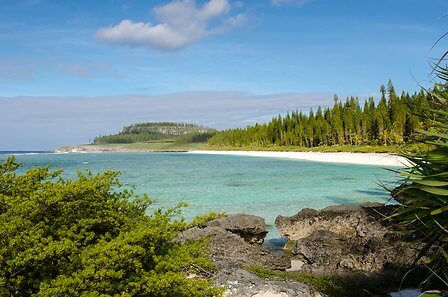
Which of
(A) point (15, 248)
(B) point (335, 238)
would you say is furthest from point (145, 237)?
(B) point (335, 238)

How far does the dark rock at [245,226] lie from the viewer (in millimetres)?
11625

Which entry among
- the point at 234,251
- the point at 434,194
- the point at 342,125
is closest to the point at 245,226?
the point at 234,251

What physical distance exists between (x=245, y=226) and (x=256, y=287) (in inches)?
195

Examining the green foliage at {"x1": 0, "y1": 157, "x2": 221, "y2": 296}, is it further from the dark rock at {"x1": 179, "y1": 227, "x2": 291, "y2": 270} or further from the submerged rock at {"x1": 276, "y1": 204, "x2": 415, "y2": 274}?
the submerged rock at {"x1": 276, "y1": 204, "x2": 415, "y2": 274}

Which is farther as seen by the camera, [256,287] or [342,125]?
[342,125]

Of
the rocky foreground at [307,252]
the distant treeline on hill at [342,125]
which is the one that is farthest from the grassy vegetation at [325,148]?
the rocky foreground at [307,252]

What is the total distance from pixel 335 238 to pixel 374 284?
2938 mm

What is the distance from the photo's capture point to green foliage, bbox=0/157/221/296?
3.87 m

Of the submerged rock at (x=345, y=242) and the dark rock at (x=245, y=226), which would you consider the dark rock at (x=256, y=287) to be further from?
the dark rock at (x=245, y=226)

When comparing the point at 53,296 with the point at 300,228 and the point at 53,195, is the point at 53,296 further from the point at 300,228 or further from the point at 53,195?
the point at 300,228

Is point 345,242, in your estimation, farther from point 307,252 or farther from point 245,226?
point 245,226

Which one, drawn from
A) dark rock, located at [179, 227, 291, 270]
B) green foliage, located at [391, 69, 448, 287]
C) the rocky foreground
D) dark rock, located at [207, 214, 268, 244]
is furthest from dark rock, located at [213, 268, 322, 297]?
dark rock, located at [207, 214, 268, 244]

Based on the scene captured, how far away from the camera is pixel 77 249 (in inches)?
167

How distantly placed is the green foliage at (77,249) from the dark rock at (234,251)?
13.4ft
